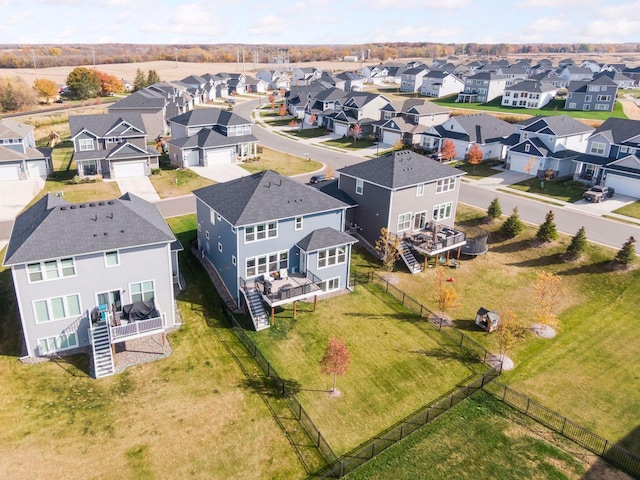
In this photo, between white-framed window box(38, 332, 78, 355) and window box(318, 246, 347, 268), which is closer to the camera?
white-framed window box(38, 332, 78, 355)

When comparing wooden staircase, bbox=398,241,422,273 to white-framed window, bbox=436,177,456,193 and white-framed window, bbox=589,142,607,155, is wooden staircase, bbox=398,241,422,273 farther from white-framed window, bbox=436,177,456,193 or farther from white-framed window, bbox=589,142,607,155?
white-framed window, bbox=589,142,607,155

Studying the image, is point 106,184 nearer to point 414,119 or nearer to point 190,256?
point 190,256

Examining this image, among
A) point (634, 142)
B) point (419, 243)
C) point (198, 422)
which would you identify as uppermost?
point (634, 142)

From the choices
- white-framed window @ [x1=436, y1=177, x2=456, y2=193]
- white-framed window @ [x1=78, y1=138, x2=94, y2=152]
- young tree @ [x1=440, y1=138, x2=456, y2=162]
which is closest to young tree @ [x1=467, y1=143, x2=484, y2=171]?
young tree @ [x1=440, y1=138, x2=456, y2=162]

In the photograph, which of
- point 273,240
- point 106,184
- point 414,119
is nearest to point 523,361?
point 273,240

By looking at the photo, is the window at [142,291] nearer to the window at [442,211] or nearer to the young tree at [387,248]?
the young tree at [387,248]

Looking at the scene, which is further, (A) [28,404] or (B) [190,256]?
(B) [190,256]

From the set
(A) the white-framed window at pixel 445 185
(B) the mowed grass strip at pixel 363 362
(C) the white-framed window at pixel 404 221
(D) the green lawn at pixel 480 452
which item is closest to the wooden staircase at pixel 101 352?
(B) the mowed grass strip at pixel 363 362
